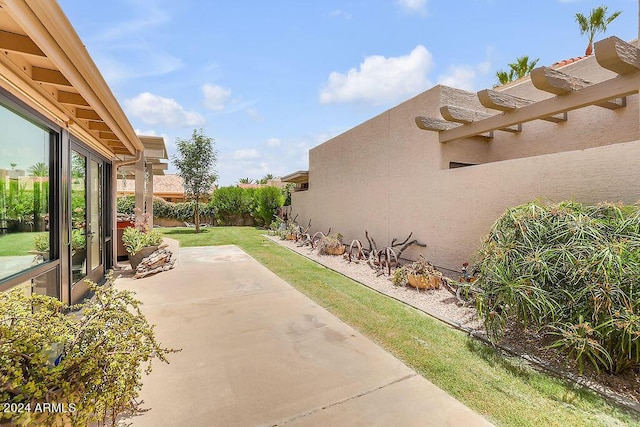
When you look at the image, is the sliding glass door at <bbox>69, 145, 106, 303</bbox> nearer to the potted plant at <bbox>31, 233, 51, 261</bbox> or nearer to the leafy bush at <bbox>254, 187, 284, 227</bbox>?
the potted plant at <bbox>31, 233, 51, 261</bbox>

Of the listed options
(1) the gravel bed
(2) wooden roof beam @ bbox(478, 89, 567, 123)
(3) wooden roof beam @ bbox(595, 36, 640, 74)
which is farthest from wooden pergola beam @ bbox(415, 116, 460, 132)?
(1) the gravel bed

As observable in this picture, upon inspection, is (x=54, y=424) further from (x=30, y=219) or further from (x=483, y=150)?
(x=483, y=150)

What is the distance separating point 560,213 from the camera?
4016 mm

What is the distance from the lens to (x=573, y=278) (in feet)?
10.9

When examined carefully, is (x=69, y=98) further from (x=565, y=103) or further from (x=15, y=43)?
(x=565, y=103)

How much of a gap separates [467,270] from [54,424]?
7142 millimetres

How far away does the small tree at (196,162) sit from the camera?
19109mm

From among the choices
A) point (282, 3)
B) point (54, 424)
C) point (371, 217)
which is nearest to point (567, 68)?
point (371, 217)

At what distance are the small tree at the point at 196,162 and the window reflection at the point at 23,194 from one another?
15304 millimetres

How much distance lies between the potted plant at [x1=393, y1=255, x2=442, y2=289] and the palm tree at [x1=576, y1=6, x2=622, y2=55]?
57.9 ft

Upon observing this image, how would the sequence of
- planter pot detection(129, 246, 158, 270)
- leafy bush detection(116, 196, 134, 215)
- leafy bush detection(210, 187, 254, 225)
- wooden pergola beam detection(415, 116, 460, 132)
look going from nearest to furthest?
wooden pergola beam detection(415, 116, 460, 132) < planter pot detection(129, 246, 158, 270) < leafy bush detection(116, 196, 134, 215) < leafy bush detection(210, 187, 254, 225)

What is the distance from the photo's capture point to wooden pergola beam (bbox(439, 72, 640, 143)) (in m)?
4.65

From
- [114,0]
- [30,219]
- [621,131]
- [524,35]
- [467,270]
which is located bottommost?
[467,270]

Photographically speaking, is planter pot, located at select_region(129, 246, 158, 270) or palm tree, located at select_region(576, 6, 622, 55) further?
palm tree, located at select_region(576, 6, 622, 55)
